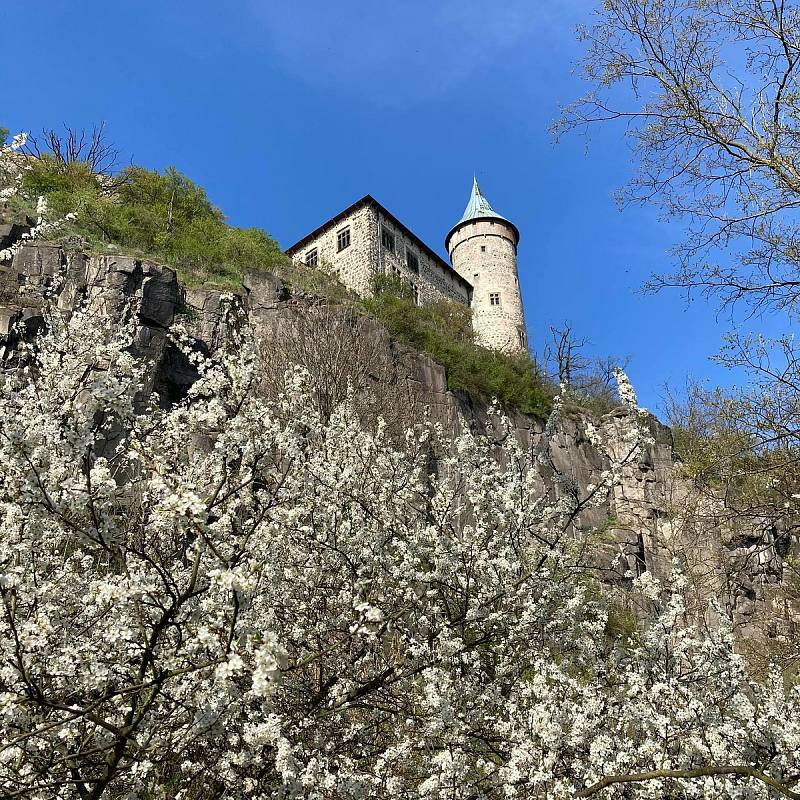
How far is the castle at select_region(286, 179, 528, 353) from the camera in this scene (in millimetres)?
31297

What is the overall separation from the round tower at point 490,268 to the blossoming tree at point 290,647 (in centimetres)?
3066

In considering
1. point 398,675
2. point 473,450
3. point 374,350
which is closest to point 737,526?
point 473,450

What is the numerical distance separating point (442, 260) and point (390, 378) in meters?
21.0

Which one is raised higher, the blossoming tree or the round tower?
the round tower

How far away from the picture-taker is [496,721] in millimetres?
4086

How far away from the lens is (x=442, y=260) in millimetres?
36375

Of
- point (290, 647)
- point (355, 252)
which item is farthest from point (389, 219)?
point (290, 647)

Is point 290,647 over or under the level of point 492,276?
under

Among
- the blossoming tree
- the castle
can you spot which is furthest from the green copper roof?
the blossoming tree

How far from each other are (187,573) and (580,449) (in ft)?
66.9

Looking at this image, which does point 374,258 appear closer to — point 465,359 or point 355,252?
point 355,252

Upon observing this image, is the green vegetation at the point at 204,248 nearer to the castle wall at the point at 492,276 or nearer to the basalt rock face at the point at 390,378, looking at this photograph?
the basalt rock face at the point at 390,378

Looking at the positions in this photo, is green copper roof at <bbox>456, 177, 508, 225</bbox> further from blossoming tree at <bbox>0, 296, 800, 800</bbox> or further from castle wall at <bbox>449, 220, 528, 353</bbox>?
blossoming tree at <bbox>0, 296, 800, 800</bbox>

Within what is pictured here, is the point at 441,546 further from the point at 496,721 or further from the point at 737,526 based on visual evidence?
the point at 737,526
